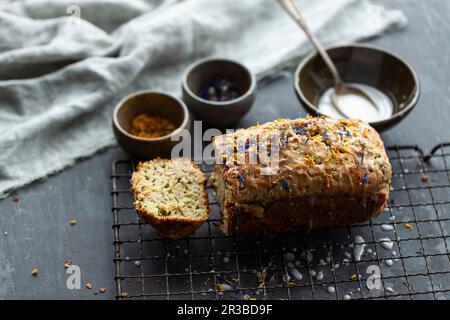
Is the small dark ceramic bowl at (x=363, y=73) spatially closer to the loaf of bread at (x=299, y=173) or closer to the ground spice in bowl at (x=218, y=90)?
the ground spice in bowl at (x=218, y=90)

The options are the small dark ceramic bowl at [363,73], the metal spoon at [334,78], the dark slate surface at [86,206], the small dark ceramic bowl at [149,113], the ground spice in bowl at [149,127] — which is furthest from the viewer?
the metal spoon at [334,78]

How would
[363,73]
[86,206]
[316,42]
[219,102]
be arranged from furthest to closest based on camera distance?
[363,73]
[316,42]
[219,102]
[86,206]

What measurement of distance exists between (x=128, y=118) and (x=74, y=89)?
0.65 m

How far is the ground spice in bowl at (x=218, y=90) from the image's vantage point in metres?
5.61

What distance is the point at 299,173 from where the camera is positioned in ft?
13.9

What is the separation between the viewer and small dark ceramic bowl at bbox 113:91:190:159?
16.4 feet

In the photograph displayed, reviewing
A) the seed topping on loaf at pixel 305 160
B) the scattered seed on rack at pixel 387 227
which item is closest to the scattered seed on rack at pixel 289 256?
the seed topping on loaf at pixel 305 160

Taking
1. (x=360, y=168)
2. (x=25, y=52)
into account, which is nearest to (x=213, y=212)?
(x=360, y=168)

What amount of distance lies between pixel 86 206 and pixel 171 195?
767mm

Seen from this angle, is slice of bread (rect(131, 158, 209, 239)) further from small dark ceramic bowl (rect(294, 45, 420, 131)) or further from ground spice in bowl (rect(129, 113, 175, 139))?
small dark ceramic bowl (rect(294, 45, 420, 131))

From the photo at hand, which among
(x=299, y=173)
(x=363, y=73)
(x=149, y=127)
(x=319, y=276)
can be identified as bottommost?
(x=319, y=276)

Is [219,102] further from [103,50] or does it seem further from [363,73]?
[363,73]

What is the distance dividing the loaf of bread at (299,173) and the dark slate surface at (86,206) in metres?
0.97

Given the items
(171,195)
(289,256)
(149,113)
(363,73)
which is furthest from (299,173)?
(363,73)
